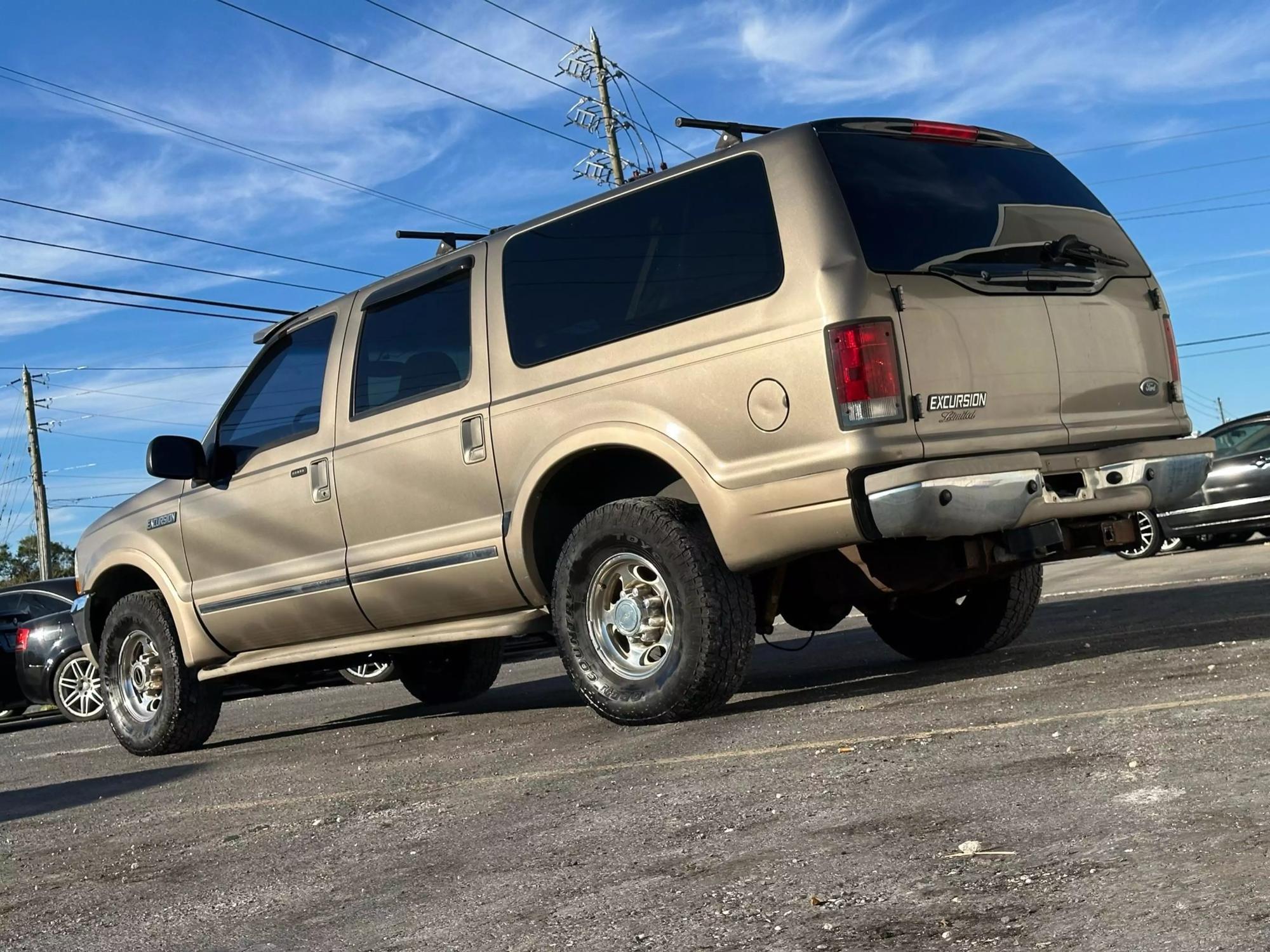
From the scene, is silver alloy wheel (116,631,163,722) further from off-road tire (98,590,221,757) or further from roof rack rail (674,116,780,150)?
roof rack rail (674,116,780,150)

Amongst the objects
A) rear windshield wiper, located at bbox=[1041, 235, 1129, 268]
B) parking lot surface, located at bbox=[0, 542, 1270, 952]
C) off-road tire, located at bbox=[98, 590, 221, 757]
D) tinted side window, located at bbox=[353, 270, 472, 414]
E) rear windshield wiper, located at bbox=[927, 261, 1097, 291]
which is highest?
tinted side window, located at bbox=[353, 270, 472, 414]

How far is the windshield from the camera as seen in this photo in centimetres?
523

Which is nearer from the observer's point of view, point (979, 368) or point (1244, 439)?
point (979, 368)

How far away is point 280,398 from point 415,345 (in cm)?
117

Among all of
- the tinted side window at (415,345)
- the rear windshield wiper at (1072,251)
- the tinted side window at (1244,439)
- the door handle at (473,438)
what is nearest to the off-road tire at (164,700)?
the tinted side window at (415,345)

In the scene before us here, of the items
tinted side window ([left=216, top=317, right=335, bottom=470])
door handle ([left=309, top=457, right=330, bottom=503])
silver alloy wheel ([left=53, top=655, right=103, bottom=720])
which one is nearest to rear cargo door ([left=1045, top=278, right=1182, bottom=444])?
door handle ([left=309, top=457, right=330, bottom=503])

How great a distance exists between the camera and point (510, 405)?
237 inches

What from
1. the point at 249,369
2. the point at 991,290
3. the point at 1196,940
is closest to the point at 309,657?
the point at 249,369

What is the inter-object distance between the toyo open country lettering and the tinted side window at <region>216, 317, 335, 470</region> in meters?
0.15

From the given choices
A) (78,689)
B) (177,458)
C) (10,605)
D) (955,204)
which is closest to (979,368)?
(955,204)

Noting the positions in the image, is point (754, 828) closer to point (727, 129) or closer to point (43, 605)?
point (727, 129)

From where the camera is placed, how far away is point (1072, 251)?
18.5 ft

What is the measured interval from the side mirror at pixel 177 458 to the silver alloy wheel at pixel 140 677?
1.01 metres

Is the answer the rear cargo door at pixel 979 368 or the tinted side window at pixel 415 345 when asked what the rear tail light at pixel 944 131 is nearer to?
the rear cargo door at pixel 979 368
